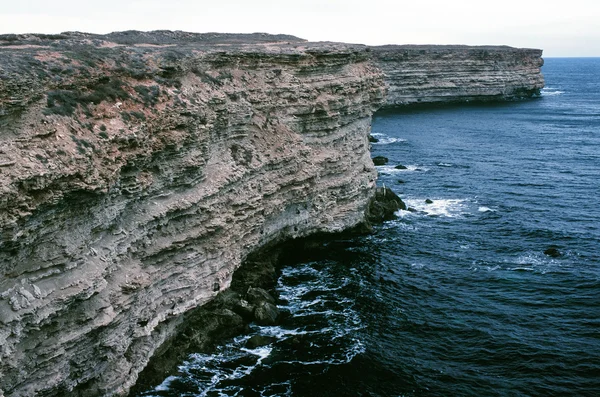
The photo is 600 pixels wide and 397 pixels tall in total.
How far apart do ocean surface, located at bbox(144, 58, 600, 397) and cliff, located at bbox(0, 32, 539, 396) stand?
13.9ft

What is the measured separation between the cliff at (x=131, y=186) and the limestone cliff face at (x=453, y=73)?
77.9 m

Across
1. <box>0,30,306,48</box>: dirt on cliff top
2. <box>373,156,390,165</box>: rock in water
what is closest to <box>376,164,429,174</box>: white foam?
<box>373,156,390,165</box>: rock in water

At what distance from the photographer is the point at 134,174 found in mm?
22578

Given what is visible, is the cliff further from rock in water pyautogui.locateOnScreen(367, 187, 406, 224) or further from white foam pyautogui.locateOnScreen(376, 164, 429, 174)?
white foam pyautogui.locateOnScreen(376, 164, 429, 174)

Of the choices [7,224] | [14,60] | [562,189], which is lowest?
[562,189]

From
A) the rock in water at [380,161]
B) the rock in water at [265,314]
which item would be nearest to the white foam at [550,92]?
the rock in water at [380,161]

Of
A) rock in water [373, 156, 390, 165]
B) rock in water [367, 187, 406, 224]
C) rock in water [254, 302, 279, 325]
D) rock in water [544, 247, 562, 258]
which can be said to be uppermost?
rock in water [373, 156, 390, 165]

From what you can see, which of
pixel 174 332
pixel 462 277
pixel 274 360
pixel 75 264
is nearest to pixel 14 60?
pixel 75 264

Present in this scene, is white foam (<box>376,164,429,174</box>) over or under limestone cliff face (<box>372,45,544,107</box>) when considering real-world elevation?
under

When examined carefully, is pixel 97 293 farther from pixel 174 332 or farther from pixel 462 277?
pixel 462 277

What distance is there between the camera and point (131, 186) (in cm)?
2245

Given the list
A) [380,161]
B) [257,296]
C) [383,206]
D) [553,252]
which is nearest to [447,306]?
[257,296]

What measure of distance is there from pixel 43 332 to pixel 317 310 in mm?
15741

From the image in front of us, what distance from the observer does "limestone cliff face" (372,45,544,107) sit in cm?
11394
